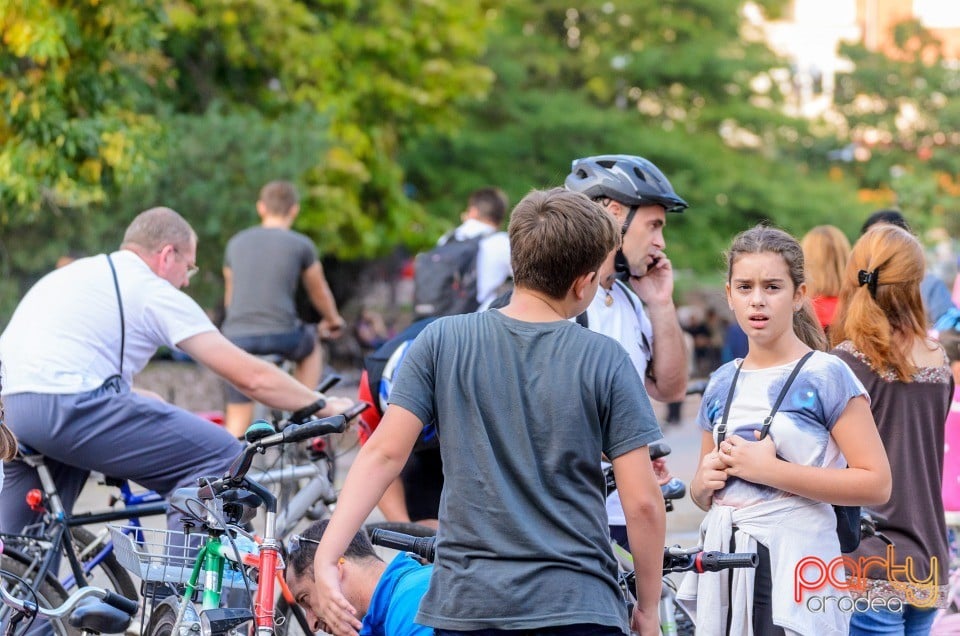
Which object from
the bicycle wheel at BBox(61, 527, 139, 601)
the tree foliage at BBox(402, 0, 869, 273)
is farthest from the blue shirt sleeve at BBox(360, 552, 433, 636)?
the tree foliage at BBox(402, 0, 869, 273)

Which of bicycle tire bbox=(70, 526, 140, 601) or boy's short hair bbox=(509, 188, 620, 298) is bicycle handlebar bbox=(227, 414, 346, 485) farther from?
bicycle tire bbox=(70, 526, 140, 601)

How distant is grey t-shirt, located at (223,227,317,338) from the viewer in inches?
354

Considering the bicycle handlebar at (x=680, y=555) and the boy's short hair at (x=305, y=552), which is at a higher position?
the bicycle handlebar at (x=680, y=555)

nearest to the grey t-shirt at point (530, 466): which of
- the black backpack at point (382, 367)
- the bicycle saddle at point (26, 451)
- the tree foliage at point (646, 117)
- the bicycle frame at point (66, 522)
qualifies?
the black backpack at point (382, 367)

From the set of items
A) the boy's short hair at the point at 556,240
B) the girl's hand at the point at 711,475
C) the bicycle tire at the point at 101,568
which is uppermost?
the boy's short hair at the point at 556,240

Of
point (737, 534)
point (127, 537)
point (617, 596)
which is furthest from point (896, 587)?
point (127, 537)

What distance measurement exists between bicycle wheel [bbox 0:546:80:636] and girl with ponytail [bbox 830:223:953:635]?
2.81 m

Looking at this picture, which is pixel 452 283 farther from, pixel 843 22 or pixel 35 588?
pixel 843 22

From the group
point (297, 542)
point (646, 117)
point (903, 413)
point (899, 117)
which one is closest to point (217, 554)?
point (297, 542)

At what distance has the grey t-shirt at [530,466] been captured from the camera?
2912mm

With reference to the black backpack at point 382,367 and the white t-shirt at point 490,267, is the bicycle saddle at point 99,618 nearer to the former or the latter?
the black backpack at point 382,367

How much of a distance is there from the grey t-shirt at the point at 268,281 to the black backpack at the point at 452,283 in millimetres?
824

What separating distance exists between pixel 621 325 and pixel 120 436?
6.69 ft

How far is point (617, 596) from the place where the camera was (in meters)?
3.01
